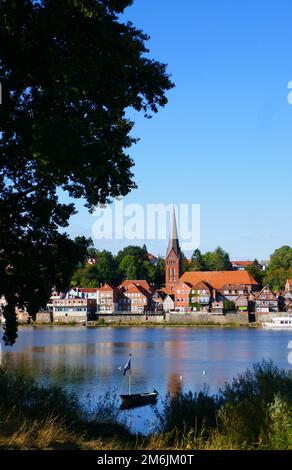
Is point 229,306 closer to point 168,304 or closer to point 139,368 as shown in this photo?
point 168,304

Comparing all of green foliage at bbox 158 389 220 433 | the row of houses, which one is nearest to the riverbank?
the row of houses

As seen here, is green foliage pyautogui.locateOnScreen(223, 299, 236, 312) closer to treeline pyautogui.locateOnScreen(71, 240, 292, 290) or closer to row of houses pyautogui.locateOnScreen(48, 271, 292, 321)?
row of houses pyautogui.locateOnScreen(48, 271, 292, 321)

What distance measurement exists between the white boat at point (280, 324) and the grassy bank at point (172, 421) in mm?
117698

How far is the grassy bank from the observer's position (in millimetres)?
12867

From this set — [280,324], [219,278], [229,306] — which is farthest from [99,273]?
[280,324]

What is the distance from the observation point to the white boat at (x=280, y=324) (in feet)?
441

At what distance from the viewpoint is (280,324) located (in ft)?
445

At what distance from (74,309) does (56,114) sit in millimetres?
138921

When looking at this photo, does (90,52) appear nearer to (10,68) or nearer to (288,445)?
(10,68)

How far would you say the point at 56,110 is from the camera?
1616 cm

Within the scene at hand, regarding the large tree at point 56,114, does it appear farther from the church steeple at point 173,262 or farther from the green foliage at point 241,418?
the church steeple at point 173,262
